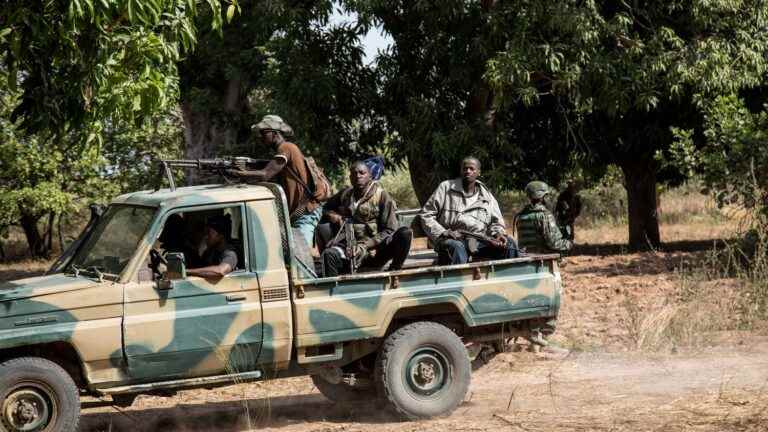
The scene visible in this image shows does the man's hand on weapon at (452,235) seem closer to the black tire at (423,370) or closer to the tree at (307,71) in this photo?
the black tire at (423,370)

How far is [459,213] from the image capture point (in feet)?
31.4

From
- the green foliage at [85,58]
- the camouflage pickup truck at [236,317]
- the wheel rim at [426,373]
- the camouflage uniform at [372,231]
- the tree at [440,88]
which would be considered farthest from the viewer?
the tree at [440,88]

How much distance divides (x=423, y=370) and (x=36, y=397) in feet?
9.13

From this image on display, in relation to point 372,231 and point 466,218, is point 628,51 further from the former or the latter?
point 372,231

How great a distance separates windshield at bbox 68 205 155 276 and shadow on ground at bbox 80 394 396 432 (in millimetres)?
1315

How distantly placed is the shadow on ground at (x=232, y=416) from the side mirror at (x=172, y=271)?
128 centimetres

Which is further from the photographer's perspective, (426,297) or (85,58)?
(85,58)

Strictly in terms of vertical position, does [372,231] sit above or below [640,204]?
below

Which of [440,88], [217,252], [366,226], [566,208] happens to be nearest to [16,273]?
[440,88]

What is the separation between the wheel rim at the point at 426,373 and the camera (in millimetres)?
8383

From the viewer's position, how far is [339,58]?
19359 millimetres

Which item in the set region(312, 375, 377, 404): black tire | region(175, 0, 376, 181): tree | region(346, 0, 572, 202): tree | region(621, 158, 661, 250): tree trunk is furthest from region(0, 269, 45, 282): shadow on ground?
region(312, 375, 377, 404): black tire

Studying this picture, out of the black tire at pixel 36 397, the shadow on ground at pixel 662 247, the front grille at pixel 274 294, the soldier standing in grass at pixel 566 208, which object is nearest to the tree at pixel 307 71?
the soldier standing in grass at pixel 566 208

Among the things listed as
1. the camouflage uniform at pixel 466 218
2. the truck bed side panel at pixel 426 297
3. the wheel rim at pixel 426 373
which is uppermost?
the camouflage uniform at pixel 466 218
